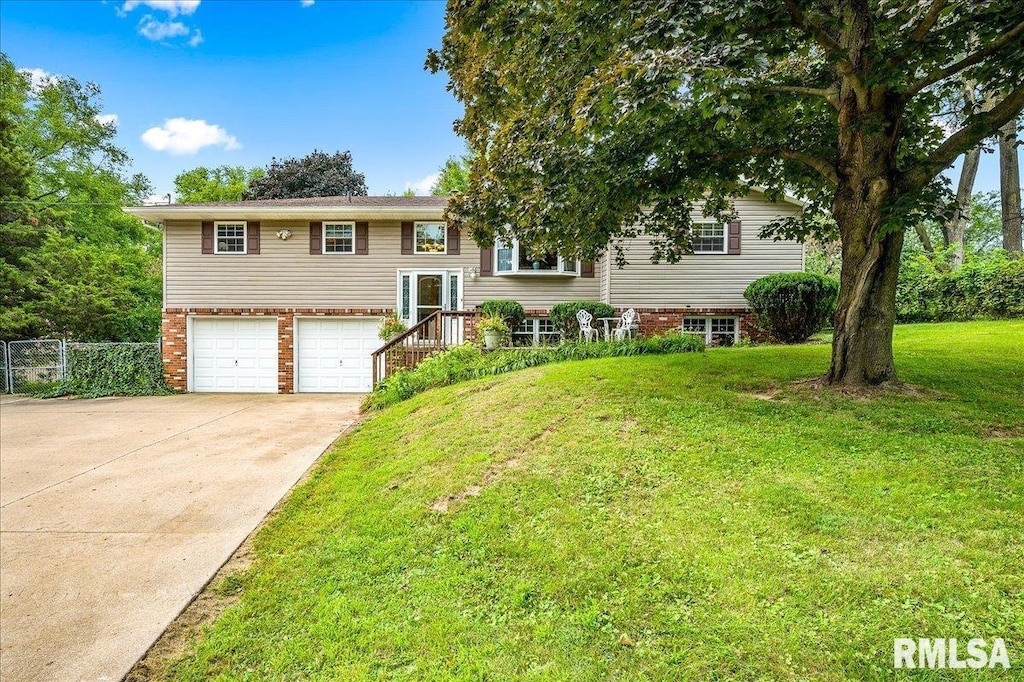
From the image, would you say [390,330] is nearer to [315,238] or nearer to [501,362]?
[315,238]

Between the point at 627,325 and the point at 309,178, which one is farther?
the point at 309,178

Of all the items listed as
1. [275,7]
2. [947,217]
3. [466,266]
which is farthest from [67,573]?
[275,7]

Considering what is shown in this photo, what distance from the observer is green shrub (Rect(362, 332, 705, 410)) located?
313 inches

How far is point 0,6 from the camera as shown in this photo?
15.2m

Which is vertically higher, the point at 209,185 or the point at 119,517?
the point at 209,185

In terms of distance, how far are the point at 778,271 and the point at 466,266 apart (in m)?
7.60

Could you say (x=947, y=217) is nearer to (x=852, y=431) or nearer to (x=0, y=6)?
(x=852, y=431)

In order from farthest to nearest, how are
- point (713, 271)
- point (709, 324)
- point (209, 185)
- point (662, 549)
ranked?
point (209, 185) → point (709, 324) → point (713, 271) → point (662, 549)

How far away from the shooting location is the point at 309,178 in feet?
75.8

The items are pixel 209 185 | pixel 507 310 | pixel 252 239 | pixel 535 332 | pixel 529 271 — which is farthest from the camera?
pixel 209 185

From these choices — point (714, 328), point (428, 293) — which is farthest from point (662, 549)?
point (428, 293)

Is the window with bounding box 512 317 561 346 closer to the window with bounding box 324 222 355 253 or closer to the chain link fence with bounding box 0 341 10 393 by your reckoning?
the window with bounding box 324 222 355 253

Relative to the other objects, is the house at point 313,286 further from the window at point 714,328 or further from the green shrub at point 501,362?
the green shrub at point 501,362

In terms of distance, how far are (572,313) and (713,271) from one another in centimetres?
358
